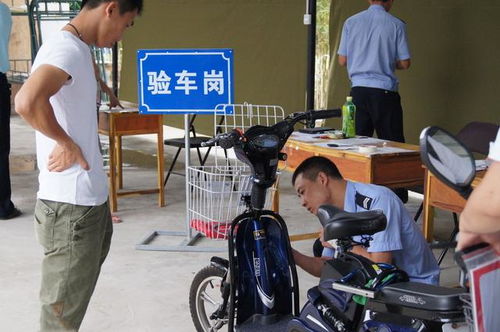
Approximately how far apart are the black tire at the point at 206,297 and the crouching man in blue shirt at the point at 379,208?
23.5 inches

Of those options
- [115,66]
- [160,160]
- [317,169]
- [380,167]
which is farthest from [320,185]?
[115,66]

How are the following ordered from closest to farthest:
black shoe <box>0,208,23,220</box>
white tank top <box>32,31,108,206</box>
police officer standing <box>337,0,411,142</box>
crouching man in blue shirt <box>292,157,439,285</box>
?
white tank top <box>32,31,108,206</box> → crouching man in blue shirt <box>292,157,439,285</box> → police officer standing <box>337,0,411,142</box> → black shoe <box>0,208,23,220</box>

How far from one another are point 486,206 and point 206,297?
212cm

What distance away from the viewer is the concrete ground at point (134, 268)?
3.51 meters

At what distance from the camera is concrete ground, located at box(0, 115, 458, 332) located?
3.51m

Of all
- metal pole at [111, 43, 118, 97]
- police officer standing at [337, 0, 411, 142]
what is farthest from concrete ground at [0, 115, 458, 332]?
metal pole at [111, 43, 118, 97]

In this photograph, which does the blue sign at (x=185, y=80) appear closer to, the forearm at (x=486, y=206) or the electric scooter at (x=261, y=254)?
the electric scooter at (x=261, y=254)

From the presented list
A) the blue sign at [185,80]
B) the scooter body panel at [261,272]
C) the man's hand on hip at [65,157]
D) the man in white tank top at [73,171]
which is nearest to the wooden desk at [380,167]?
the blue sign at [185,80]

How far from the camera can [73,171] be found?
2326 millimetres

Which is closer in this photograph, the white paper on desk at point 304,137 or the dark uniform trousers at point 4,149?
the white paper on desk at point 304,137

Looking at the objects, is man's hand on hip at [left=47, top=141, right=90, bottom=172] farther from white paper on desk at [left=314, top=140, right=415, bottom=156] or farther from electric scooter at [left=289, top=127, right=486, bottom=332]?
white paper on desk at [left=314, top=140, right=415, bottom=156]

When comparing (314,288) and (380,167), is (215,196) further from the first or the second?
(314,288)

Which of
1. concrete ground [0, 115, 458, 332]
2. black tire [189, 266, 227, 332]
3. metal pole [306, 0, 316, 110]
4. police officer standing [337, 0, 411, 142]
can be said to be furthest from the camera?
metal pole [306, 0, 316, 110]

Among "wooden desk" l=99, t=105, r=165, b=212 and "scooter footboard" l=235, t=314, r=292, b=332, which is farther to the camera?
"wooden desk" l=99, t=105, r=165, b=212
